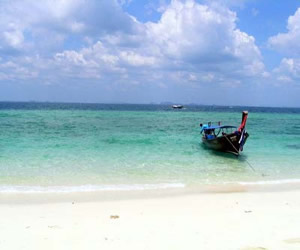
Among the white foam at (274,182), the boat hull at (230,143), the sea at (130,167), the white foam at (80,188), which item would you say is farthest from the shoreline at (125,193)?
the boat hull at (230,143)

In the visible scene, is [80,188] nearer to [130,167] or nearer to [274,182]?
[130,167]

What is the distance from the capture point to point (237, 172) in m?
14.5

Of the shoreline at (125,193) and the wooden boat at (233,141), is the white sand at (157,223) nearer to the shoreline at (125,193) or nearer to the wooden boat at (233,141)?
the shoreline at (125,193)

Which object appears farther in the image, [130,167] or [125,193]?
[130,167]

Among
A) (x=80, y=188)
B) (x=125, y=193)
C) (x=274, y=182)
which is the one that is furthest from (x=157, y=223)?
(x=274, y=182)

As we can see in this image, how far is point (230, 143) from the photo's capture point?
19.6 meters

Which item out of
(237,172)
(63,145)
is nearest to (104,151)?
(63,145)

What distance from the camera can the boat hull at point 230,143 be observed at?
19.3 meters

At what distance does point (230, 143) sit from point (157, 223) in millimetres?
13553

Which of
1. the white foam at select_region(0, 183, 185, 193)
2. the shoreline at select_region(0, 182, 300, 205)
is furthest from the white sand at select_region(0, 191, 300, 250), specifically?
the white foam at select_region(0, 183, 185, 193)

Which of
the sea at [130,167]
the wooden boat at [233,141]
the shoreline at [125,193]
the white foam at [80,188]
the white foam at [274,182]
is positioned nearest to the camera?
the shoreline at [125,193]

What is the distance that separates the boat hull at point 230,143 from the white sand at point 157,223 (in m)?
9.74

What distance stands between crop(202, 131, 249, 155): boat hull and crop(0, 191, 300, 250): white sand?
9.74 meters

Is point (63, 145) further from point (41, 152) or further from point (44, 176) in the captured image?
point (44, 176)
